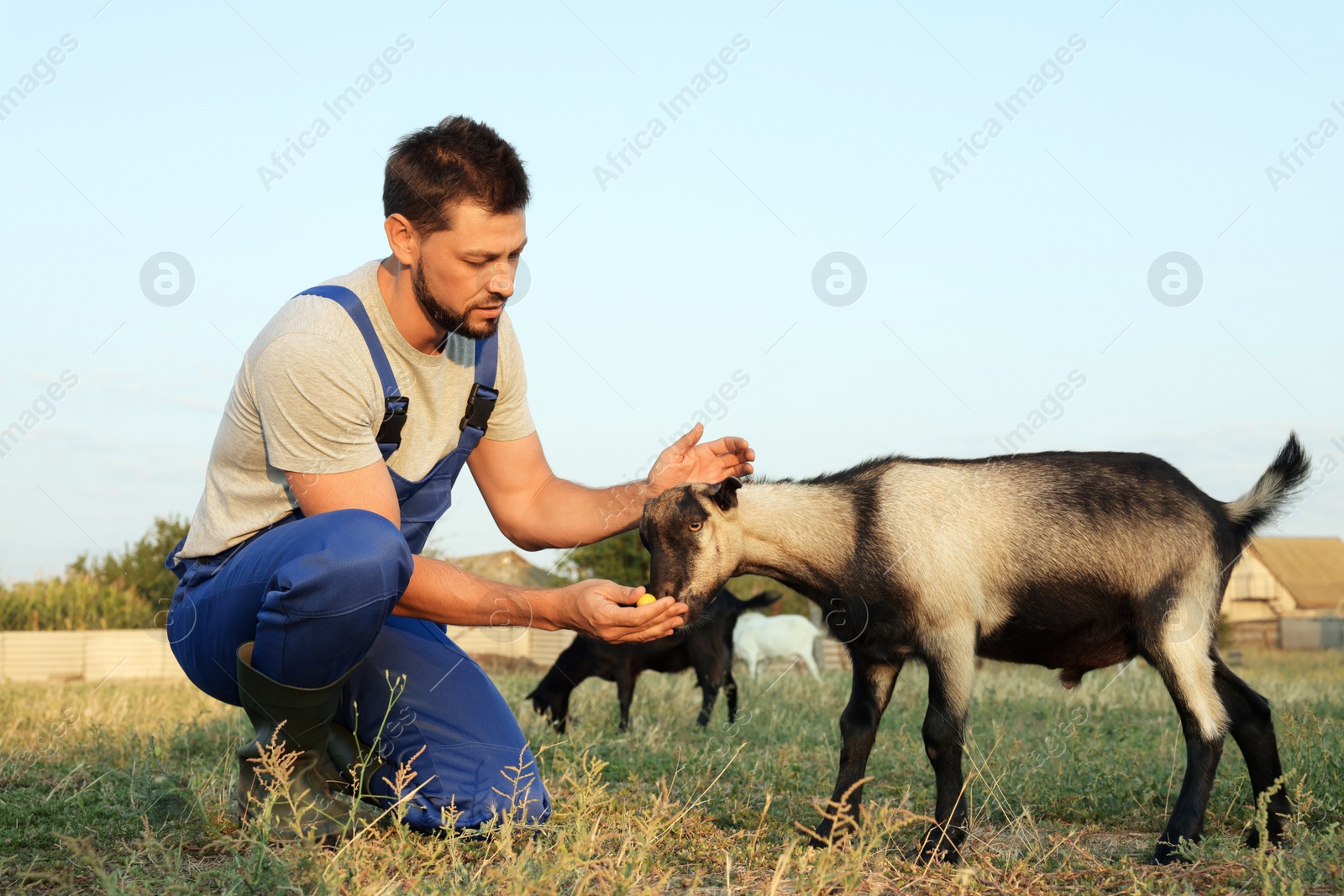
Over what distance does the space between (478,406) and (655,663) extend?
20.9 feet

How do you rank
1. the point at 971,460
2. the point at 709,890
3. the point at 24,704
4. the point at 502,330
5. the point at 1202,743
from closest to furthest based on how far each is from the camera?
the point at 709,890
the point at 1202,743
the point at 502,330
the point at 971,460
the point at 24,704

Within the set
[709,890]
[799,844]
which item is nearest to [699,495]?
[799,844]

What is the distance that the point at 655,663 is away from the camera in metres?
10.1

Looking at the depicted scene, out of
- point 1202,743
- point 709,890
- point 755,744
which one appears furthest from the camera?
point 755,744

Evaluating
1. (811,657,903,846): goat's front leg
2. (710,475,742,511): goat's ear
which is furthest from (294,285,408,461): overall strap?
(811,657,903,846): goat's front leg

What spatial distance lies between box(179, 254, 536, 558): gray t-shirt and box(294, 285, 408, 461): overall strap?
24 mm

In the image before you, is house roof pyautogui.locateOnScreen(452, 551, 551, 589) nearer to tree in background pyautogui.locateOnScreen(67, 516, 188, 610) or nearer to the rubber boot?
tree in background pyautogui.locateOnScreen(67, 516, 188, 610)

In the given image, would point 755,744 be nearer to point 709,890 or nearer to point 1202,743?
point 1202,743

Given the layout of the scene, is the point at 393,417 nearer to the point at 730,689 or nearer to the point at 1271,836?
the point at 1271,836

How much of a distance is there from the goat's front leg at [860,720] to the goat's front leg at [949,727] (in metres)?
0.22

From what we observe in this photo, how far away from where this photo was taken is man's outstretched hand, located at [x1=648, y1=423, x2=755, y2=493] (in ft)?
14.8

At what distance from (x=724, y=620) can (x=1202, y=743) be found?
657 centimetres

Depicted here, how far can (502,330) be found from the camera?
14.3 feet

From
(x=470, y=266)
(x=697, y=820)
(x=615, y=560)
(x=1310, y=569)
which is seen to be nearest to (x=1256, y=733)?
(x=697, y=820)
